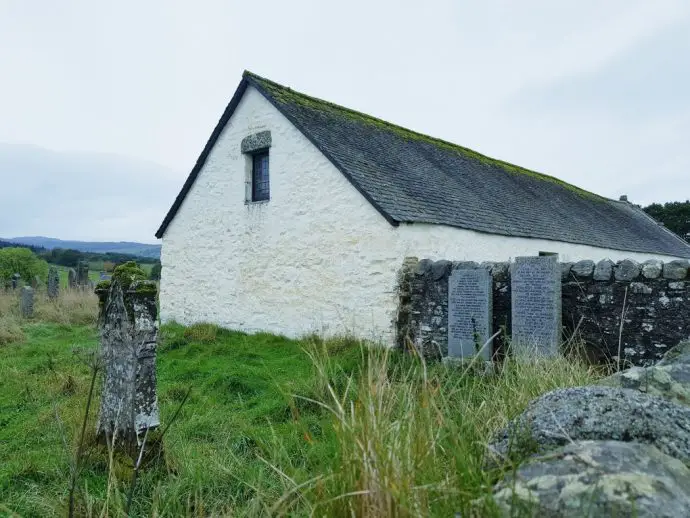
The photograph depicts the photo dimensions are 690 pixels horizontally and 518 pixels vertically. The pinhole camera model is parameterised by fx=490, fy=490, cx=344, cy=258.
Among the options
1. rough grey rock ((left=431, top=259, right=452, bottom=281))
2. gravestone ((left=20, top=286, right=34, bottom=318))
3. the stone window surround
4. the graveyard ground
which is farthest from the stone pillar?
gravestone ((left=20, top=286, right=34, bottom=318))

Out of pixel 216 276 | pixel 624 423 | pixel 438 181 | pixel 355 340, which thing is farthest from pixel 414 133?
pixel 624 423

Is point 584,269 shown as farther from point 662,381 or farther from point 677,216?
point 677,216

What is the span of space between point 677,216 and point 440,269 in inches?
1290

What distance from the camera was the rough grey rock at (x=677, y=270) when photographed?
5.81 metres

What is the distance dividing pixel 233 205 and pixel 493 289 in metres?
6.51

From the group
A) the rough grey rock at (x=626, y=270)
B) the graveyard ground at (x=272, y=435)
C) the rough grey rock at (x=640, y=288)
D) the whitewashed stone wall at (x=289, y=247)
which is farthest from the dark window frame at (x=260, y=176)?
the rough grey rock at (x=640, y=288)

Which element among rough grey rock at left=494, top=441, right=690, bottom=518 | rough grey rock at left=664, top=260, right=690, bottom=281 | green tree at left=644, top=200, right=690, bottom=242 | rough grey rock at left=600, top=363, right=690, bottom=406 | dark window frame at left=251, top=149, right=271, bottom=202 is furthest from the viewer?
green tree at left=644, top=200, right=690, bottom=242

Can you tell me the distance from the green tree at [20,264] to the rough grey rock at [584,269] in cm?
2339

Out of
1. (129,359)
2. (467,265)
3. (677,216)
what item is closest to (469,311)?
(467,265)

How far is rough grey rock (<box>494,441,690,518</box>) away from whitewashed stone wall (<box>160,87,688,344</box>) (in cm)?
591

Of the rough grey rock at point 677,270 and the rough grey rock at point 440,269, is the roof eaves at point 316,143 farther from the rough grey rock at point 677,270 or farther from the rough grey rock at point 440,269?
the rough grey rock at point 677,270

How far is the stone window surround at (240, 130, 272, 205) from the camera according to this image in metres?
10.8

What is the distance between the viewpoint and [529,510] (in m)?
1.46

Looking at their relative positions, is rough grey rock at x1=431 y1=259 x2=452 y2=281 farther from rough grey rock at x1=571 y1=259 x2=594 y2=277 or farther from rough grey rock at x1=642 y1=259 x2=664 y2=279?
rough grey rock at x1=642 y1=259 x2=664 y2=279
